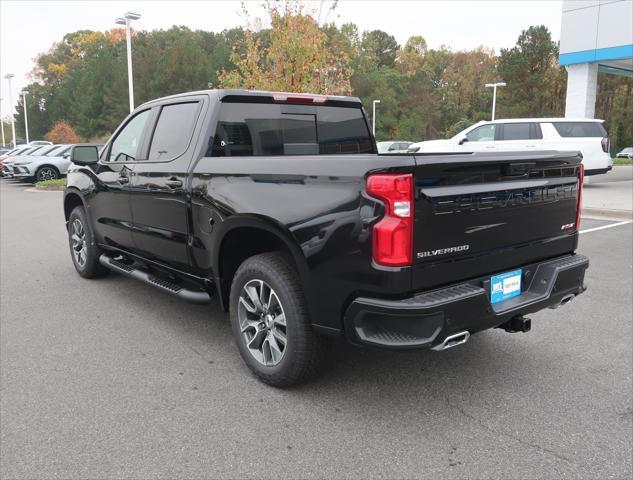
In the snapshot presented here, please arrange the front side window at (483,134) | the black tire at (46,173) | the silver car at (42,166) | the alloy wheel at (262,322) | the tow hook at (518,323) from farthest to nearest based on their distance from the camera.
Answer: the black tire at (46,173) < the silver car at (42,166) < the front side window at (483,134) < the alloy wheel at (262,322) < the tow hook at (518,323)

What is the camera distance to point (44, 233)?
9.90 metres

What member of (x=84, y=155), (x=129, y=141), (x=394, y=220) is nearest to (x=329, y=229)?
(x=394, y=220)

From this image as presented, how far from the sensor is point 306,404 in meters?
3.34

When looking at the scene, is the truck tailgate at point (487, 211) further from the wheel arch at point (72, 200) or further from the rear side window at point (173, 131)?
the wheel arch at point (72, 200)

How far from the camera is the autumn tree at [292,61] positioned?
53.0 ft

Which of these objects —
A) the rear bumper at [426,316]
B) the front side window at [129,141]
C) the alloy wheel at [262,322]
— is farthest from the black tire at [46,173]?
the rear bumper at [426,316]

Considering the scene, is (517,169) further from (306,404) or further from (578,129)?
(578,129)

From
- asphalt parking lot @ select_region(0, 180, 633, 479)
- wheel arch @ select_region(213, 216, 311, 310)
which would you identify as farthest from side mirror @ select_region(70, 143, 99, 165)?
wheel arch @ select_region(213, 216, 311, 310)

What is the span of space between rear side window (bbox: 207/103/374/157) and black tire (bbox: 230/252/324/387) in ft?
3.51

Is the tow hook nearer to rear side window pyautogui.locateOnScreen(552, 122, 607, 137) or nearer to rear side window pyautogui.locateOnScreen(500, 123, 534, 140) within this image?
rear side window pyautogui.locateOnScreen(500, 123, 534, 140)

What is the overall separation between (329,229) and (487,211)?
35.2 inches

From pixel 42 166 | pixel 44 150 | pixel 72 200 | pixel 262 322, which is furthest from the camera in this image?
pixel 44 150

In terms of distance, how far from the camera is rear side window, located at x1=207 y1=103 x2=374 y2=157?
4184 millimetres

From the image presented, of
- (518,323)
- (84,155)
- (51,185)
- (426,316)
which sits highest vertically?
(84,155)
